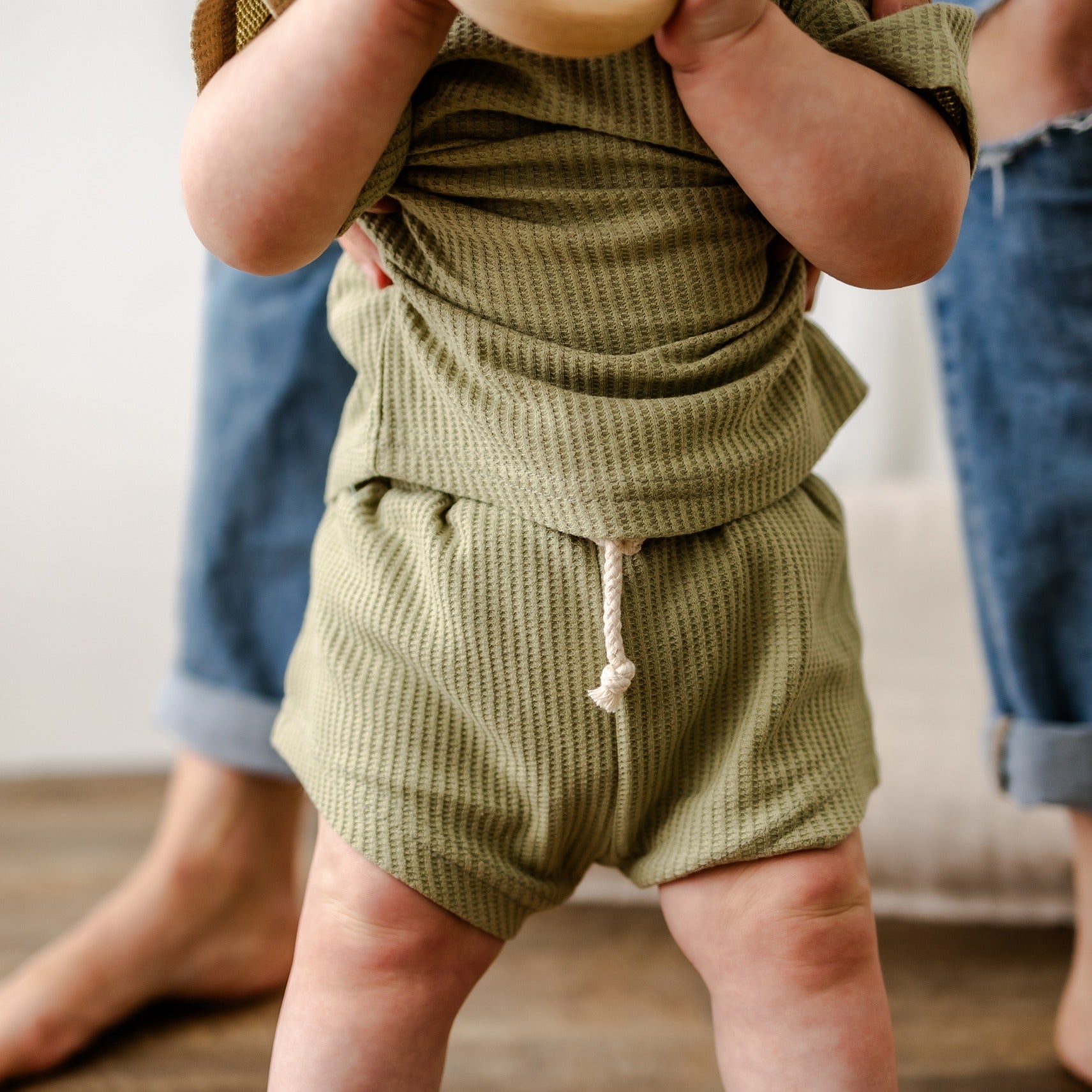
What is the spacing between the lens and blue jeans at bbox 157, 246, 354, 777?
0.92m

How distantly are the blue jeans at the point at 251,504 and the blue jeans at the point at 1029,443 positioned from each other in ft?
1.60

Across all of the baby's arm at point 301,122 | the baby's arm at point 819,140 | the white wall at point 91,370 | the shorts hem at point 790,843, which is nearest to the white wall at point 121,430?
the white wall at point 91,370

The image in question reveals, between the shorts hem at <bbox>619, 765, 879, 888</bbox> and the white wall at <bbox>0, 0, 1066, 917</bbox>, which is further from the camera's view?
the white wall at <bbox>0, 0, 1066, 917</bbox>

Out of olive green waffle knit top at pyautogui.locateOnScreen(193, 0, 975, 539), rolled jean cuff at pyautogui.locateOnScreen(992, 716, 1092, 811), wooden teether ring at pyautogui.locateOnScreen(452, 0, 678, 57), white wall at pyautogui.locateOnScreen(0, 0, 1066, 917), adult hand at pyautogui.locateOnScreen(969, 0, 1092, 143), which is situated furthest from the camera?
white wall at pyautogui.locateOnScreen(0, 0, 1066, 917)

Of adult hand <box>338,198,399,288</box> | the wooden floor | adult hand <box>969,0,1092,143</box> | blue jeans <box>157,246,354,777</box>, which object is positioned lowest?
the wooden floor

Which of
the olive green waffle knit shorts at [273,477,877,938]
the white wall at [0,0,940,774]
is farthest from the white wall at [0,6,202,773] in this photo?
the olive green waffle knit shorts at [273,477,877,938]

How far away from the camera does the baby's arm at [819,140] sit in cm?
43

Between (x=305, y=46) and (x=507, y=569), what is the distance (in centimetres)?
23

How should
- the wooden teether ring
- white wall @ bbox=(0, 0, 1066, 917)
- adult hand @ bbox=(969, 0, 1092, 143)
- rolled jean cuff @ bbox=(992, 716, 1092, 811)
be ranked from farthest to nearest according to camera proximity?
white wall @ bbox=(0, 0, 1066, 917) < rolled jean cuff @ bbox=(992, 716, 1092, 811) < adult hand @ bbox=(969, 0, 1092, 143) < the wooden teether ring

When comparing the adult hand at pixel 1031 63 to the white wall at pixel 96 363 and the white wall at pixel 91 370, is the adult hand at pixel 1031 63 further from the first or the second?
the white wall at pixel 91 370

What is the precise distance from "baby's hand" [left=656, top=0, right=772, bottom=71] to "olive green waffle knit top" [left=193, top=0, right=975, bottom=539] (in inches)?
2.0

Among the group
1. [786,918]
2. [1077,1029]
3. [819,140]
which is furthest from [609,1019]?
[819,140]

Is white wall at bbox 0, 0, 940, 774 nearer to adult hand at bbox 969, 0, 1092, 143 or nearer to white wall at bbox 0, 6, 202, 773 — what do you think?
white wall at bbox 0, 6, 202, 773

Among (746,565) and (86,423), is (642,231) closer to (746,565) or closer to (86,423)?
(746,565)
